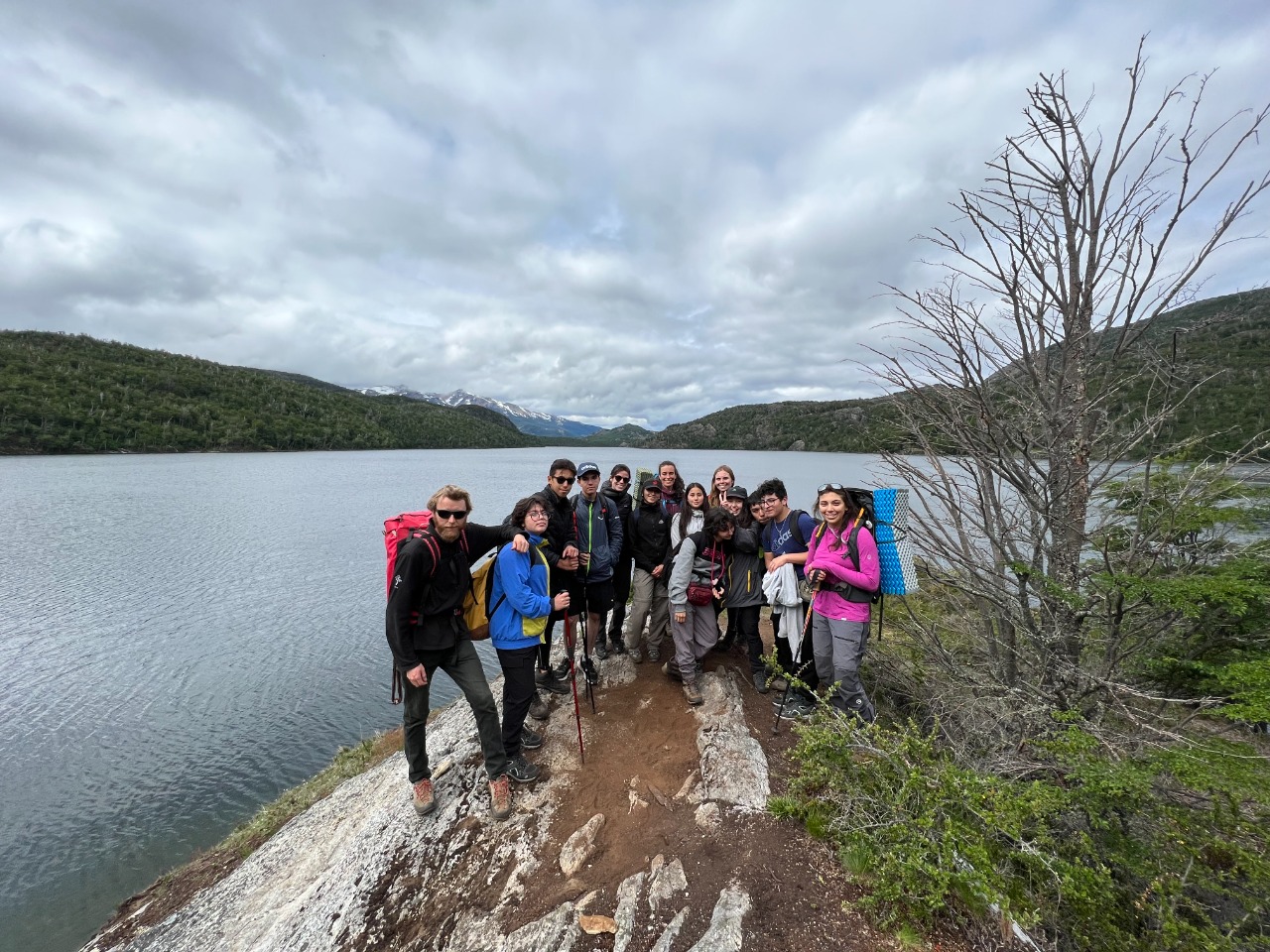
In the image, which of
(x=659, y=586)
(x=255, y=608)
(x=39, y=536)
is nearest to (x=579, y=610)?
(x=659, y=586)

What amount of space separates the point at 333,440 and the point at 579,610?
138092 millimetres

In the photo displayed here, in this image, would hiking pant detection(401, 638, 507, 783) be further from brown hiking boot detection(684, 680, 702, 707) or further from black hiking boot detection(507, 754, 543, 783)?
brown hiking boot detection(684, 680, 702, 707)

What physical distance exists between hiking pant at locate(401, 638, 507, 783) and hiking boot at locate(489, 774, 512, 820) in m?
0.07

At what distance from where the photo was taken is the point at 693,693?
6523 mm

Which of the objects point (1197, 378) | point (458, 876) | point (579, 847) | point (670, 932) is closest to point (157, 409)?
point (458, 876)

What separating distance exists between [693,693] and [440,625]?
130 inches

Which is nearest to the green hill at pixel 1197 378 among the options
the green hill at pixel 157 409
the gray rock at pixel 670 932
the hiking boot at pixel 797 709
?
the hiking boot at pixel 797 709

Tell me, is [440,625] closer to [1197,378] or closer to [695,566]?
[695,566]

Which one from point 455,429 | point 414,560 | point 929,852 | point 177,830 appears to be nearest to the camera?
point 929,852

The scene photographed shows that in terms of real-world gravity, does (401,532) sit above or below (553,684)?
above

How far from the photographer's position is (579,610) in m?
7.10

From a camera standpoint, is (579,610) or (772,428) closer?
(579,610)

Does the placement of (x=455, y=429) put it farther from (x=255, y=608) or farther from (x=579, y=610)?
(x=579, y=610)

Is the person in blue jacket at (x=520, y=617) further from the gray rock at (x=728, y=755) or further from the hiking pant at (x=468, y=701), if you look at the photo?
the gray rock at (x=728, y=755)
